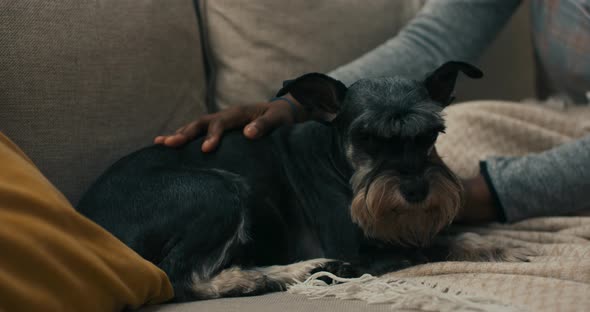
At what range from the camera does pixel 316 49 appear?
7.54ft

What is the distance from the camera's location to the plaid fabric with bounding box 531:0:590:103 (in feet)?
7.25

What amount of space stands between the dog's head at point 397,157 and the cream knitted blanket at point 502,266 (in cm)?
14

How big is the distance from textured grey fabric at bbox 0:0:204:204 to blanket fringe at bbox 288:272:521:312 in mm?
811

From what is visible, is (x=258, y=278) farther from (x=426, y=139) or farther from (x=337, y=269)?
(x=426, y=139)

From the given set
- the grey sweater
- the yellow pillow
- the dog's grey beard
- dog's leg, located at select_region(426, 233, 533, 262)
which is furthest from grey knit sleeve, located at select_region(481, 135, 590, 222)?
the yellow pillow

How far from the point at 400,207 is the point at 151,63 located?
1.02 m

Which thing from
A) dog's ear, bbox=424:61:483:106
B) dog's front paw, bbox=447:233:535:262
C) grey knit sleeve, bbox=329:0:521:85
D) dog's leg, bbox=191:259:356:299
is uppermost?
dog's ear, bbox=424:61:483:106

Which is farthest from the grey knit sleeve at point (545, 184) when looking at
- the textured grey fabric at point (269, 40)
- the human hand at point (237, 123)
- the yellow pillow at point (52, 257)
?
the yellow pillow at point (52, 257)

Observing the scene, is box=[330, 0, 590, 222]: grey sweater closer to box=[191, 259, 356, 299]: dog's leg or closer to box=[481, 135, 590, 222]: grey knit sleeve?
box=[481, 135, 590, 222]: grey knit sleeve

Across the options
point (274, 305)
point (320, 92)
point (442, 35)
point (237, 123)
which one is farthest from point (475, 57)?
point (274, 305)

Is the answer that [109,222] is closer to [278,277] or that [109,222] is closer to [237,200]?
[237,200]

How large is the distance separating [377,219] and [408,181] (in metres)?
0.13

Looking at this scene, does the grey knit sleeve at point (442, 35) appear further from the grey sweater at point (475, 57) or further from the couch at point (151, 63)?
the couch at point (151, 63)

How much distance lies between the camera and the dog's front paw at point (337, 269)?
5.27 ft
